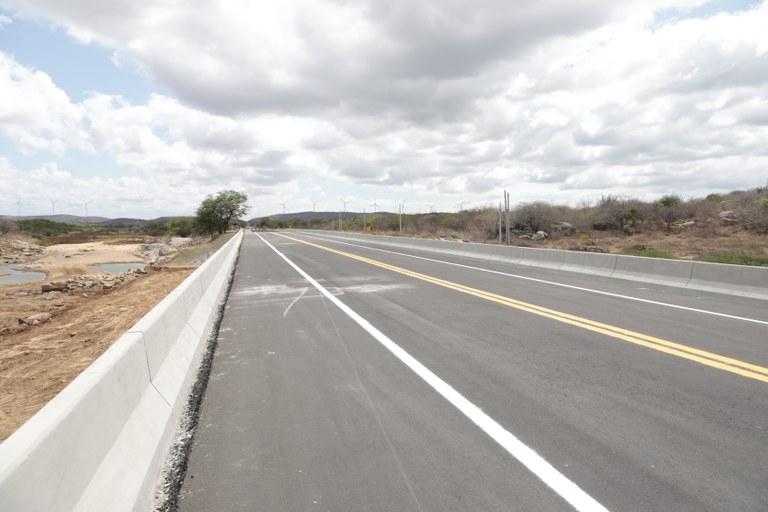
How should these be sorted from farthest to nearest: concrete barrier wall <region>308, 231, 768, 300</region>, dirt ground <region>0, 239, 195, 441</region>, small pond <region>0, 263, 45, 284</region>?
small pond <region>0, 263, 45, 284</region>
concrete barrier wall <region>308, 231, 768, 300</region>
dirt ground <region>0, 239, 195, 441</region>

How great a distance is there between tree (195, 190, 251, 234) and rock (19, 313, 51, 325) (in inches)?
3126

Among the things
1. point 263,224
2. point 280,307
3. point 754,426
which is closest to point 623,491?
point 754,426

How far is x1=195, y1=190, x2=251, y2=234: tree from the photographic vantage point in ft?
294

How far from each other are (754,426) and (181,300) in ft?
21.1

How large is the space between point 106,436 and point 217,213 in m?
93.5

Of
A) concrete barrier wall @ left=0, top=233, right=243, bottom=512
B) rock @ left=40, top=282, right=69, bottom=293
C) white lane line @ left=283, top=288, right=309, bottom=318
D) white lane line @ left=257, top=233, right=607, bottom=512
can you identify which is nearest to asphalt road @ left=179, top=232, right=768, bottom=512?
white lane line @ left=257, top=233, right=607, bottom=512

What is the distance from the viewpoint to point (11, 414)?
5.62m

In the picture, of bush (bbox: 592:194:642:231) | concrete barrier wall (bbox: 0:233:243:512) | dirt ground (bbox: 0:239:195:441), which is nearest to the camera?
concrete barrier wall (bbox: 0:233:243:512)

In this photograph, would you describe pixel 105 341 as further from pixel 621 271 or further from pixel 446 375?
pixel 621 271

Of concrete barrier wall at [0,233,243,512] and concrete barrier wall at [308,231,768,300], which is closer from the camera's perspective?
concrete barrier wall at [0,233,243,512]

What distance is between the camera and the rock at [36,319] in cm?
1326

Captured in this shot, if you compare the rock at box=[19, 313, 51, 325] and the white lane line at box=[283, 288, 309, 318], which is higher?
the white lane line at box=[283, 288, 309, 318]

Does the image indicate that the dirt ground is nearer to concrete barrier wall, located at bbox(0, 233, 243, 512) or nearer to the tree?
concrete barrier wall, located at bbox(0, 233, 243, 512)

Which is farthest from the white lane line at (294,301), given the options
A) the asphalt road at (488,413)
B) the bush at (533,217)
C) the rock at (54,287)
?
the bush at (533,217)
